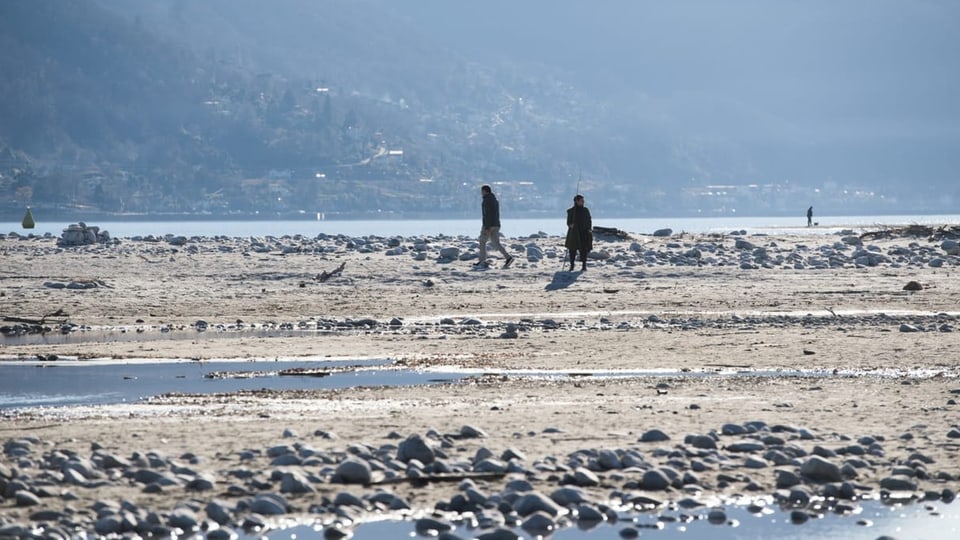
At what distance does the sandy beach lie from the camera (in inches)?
398

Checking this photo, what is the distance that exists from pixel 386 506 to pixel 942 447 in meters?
4.25

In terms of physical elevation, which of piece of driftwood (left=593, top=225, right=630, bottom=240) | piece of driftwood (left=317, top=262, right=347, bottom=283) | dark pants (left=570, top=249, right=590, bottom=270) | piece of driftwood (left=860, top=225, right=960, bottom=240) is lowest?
piece of driftwood (left=317, top=262, right=347, bottom=283)

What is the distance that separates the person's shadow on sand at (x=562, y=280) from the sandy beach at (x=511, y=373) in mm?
111

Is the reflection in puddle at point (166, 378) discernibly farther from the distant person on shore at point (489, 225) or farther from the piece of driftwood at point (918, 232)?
the piece of driftwood at point (918, 232)

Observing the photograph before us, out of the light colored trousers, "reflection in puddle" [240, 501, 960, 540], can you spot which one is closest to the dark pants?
the light colored trousers

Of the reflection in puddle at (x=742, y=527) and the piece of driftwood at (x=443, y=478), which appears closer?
the reflection in puddle at (x=742, y=527)

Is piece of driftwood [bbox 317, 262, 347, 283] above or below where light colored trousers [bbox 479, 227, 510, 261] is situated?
below

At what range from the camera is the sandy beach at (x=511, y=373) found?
33.2 feet

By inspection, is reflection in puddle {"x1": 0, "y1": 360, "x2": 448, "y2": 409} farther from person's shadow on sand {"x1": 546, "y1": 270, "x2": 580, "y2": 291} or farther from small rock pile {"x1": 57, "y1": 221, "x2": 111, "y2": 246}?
small rock pile {"x1": 57, "y1": 221, "x2": 111, "y2": 246}

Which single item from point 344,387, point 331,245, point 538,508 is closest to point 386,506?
point 538,508


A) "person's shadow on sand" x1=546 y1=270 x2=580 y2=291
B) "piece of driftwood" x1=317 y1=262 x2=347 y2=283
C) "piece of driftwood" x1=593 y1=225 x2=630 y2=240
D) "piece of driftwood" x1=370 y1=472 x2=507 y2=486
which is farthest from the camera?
"piece of driftwood" x1=593 y1=225 x2=630 y2=240

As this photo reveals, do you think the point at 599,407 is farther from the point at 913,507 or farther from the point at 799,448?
the point at 913,507

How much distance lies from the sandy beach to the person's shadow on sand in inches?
4.4

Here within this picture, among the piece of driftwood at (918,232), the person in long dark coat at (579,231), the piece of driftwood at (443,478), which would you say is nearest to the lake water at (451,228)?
the piece of driftwood at (918,232)
